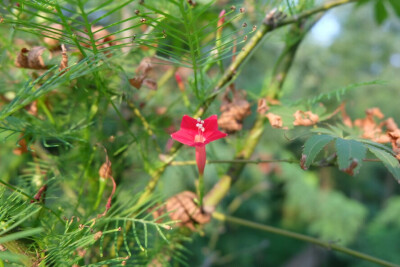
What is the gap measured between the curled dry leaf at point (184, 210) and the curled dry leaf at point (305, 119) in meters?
0.13

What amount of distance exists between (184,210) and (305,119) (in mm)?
149

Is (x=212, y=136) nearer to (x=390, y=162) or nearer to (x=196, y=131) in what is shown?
(x=196, y=131)

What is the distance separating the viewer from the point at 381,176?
20.5 feet

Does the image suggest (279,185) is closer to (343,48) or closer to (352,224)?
(352,224)

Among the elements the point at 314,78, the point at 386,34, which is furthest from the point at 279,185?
the point at 386,34

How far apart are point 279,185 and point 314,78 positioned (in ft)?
5.38

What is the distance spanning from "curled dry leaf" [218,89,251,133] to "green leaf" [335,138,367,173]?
123 mm

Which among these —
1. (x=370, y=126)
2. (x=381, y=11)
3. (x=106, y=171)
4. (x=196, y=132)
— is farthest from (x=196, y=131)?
(x=381, y=11)

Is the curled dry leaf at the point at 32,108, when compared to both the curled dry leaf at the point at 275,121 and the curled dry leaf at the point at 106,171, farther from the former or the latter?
the curled dry leaf at the point at 275,121

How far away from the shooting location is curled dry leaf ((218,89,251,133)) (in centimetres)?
36

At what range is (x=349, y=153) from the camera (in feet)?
0.79

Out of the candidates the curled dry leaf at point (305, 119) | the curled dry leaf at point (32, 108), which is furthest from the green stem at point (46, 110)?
the curled dry leaf at point (305, 119)

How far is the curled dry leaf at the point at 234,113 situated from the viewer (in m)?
0.36

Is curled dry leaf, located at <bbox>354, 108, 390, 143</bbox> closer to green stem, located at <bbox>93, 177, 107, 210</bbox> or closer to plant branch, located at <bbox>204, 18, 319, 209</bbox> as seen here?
plant branch, located at <bbox>204, 18, 319, 209</bbox>
